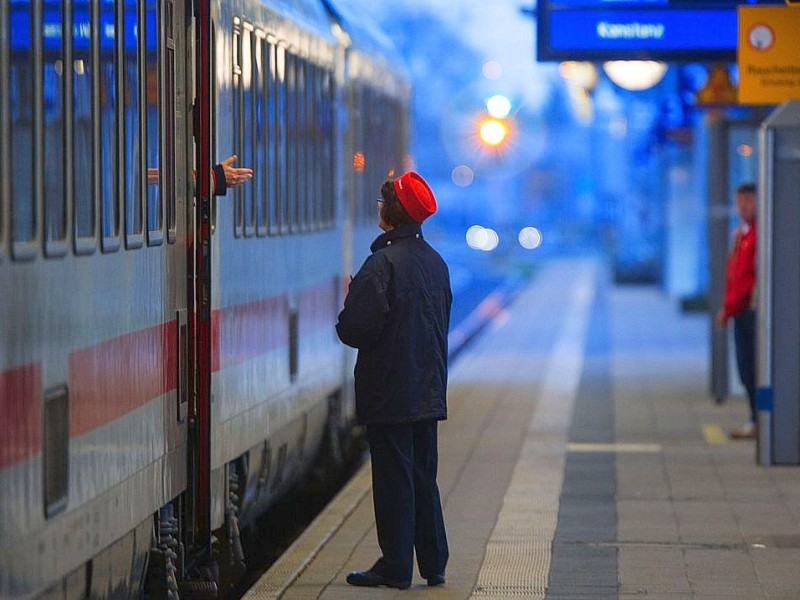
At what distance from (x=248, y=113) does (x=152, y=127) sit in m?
2.18

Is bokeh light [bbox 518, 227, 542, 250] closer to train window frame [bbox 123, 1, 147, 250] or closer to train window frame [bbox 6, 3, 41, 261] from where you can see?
train window frame [bbox 123, 1, 147, 250]

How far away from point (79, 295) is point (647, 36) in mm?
7891

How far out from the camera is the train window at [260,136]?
31.6ft

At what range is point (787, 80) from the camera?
11891mm

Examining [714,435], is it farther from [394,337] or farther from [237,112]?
[394,337]

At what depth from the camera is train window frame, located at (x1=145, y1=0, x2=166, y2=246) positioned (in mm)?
7098

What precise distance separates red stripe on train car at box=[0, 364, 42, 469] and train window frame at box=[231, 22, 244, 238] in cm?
340

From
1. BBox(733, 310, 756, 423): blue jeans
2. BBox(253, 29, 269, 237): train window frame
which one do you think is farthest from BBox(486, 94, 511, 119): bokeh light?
BBox(253, 29, 269, 237): train window frame

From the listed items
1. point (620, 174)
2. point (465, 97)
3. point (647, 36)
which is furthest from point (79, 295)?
point (620, 174)

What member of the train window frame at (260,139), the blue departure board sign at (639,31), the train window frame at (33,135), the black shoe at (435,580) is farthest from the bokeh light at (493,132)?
the train window frame at (33,135)

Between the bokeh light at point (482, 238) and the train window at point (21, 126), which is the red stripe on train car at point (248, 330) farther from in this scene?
the bokeh light at point (482, 238)

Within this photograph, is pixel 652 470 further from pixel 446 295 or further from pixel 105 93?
pixel 105 93

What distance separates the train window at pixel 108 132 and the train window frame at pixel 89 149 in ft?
0.25

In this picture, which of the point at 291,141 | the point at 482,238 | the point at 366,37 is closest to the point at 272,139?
the point at 291,141
